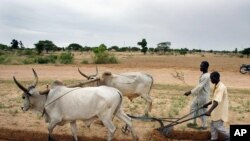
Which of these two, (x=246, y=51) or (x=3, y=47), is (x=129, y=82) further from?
(x=3, y=47)

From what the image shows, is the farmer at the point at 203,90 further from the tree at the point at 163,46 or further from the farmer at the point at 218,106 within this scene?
the tree at the point at 163,46

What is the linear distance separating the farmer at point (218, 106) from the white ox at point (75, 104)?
186 cm

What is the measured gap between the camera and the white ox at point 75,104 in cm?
845

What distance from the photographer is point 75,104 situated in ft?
28.1

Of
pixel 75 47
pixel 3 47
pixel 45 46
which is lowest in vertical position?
pixel 75 47

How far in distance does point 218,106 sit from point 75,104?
3083mm

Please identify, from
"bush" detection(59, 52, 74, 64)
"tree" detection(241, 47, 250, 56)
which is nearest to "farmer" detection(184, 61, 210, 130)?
"bush" detection(59, 52, 74, 64)

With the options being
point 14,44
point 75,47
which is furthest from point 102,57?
point 75,47

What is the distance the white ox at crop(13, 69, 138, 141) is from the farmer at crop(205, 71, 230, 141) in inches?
73.4

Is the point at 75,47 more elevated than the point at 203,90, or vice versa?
the point at 75,47

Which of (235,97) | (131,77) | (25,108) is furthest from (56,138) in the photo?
(235,97)

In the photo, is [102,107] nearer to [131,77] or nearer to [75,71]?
[131,77]

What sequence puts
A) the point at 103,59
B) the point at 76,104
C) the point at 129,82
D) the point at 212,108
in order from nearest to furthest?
the point at 212,108 < the point at 76,104 < the point at 129,82 < the point at 103,59

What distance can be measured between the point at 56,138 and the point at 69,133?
378mm
